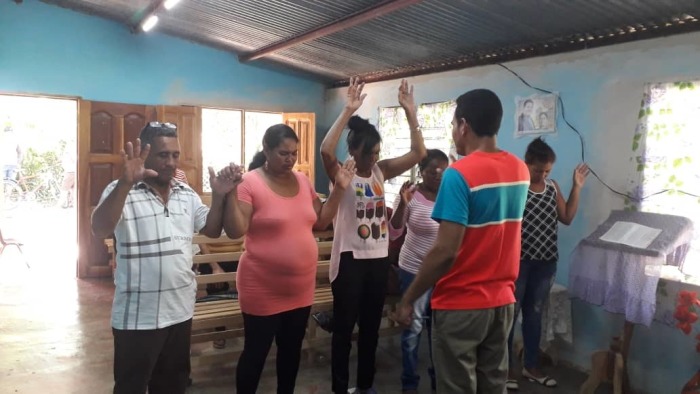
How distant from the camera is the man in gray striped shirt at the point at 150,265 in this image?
5.60ft

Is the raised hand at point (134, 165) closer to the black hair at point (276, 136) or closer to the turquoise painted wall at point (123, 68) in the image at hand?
the black hair at point (276, 136)

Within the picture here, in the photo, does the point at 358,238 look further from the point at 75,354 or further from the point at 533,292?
the point at 75,354

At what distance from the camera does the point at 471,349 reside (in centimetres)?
172

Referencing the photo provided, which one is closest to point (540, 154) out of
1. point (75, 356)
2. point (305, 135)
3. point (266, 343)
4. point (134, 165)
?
point (266, 343)

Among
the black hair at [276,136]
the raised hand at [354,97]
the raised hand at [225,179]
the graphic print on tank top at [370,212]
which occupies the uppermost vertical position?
the raised hand at [354,97]

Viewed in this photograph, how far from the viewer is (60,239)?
26.0 feet

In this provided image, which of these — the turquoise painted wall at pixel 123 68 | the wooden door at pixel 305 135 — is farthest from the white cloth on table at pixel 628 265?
the turquoise painted wall at pixel 123 68

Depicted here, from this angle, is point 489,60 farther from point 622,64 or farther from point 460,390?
point 460,390

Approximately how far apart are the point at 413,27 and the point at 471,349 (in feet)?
9.62

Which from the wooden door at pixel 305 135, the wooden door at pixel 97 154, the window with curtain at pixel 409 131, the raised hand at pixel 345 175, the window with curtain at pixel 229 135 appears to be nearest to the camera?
the raised hand at pixel 345 175

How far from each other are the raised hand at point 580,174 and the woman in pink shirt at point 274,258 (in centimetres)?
184

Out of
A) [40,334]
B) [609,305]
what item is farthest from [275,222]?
[40,334]

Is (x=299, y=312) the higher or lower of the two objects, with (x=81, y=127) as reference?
lower

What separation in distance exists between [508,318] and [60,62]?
549cm
